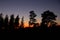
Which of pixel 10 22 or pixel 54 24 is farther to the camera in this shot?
pixel 10 22

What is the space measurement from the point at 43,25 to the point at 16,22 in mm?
23063

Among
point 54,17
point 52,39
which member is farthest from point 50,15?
point 52,39

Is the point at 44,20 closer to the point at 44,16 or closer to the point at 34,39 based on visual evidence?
the point at 44,16

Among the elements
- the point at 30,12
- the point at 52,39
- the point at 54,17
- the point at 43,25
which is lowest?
the point at 52,39

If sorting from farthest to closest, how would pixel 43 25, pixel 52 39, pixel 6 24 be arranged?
1. pixel 6 24
2. pixel 43 25
3. pixel 52 39

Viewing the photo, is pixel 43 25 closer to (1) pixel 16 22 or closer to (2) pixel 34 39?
(1) pixel 16 22

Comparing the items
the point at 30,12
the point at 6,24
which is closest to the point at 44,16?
the point at 30,12

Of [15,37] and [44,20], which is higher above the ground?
[44,20]

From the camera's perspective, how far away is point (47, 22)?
45.2 m

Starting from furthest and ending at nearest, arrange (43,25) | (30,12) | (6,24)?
(6,24) < (30,12) < (43,25)

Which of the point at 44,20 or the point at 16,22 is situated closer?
the point at 44,20

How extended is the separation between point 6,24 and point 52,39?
152 feet

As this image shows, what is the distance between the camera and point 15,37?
13.7 m

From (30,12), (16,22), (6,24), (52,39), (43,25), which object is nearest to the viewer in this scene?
(52,39)
